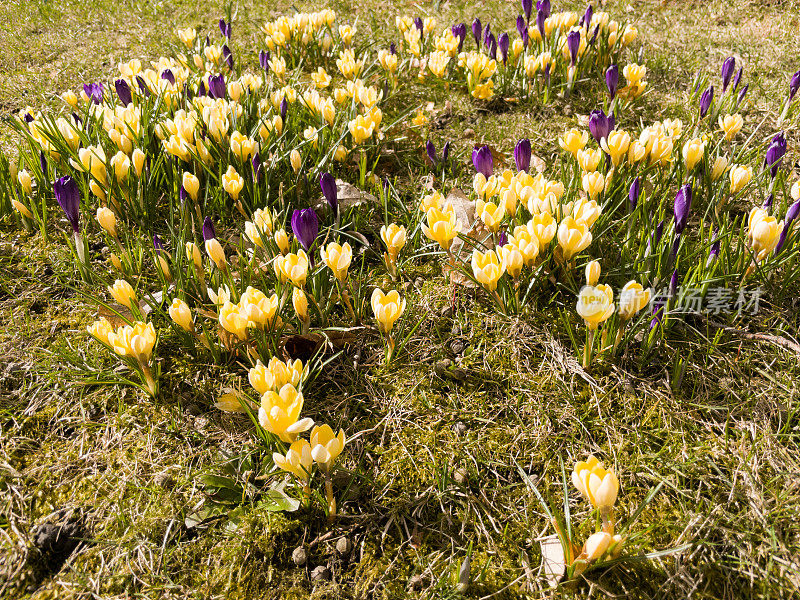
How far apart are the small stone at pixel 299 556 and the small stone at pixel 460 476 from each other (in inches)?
18.6

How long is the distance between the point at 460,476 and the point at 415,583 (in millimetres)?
324

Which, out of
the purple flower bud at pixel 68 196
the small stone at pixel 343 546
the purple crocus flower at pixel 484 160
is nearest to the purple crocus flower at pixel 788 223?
the purple crocus flower at pixel 484 160

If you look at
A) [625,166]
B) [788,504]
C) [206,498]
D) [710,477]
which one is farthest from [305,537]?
[625,166]

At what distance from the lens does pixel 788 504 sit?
4.93ft

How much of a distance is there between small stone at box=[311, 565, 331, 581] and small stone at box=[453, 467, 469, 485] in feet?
1.43

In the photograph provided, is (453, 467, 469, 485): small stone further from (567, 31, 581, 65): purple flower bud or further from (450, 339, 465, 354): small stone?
(567, 31, 581, 65): purple flower bud

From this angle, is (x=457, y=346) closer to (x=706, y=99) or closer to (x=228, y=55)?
(x=706, y=99)

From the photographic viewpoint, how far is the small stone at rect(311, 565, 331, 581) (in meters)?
1.43

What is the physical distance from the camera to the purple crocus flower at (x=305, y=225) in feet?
6.33

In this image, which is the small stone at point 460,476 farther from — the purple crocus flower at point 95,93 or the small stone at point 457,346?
the purple crocus flower at point 95,93

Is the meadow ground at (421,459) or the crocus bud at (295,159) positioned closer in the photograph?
the meadow ground at (421,459)

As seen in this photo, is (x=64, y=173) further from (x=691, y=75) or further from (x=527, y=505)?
(x=691, y=75)

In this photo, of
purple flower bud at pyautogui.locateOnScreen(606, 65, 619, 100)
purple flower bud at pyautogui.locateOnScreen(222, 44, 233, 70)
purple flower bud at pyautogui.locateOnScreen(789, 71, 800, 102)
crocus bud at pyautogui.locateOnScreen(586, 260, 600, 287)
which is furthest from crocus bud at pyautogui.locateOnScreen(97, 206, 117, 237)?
purple flower bud at pyautogui.locateOnScreen(789, 71, 800, 102)

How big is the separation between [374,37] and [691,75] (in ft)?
7.51
